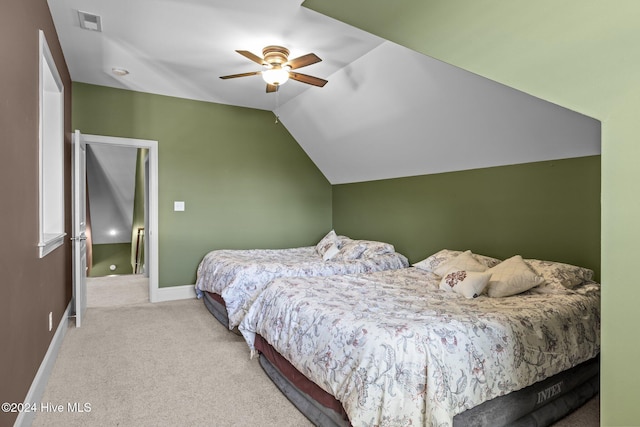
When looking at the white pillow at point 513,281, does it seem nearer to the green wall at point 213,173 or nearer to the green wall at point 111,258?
the green wall at point 213,173

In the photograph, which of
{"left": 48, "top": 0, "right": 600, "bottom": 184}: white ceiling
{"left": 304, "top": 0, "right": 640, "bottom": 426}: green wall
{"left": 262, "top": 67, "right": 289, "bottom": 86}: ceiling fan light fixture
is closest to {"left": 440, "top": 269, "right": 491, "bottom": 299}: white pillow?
{"left": 48, "top": 0, "right": 600, "bottom": 184}: white ceiling

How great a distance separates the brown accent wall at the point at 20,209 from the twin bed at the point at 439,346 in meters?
1.35

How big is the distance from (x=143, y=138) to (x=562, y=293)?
4.64 meters

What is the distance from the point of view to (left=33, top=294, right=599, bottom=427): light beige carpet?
2.13 meters

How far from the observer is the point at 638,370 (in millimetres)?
953

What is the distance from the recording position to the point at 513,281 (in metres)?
2.67

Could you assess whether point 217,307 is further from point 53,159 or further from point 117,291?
point 117,291

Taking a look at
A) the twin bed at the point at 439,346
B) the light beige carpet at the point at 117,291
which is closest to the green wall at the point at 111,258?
the light beige carpet at the point at 117,291

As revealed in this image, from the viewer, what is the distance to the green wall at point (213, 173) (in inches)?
179

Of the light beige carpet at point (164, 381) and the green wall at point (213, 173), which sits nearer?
the light beige carpet at point (164, 381)

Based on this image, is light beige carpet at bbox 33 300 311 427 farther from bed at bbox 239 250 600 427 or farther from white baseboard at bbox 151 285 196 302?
white baseboard at bbox 151 285 196 302

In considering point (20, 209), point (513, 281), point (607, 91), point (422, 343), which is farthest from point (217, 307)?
point (607, 91)

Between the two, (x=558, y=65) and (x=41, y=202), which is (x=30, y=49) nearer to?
(x=41, y=202)

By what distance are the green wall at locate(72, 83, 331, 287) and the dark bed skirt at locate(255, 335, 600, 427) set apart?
2802mm
